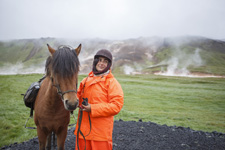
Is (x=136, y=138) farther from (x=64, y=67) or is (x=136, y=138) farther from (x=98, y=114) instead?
(x=64, y=67)

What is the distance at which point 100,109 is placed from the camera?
2682mm

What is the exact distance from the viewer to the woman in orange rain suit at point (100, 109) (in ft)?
8.92

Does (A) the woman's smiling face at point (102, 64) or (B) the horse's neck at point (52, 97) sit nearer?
(B) the horse's neck at point (52, 97)

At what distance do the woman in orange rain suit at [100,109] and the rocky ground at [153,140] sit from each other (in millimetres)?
2780

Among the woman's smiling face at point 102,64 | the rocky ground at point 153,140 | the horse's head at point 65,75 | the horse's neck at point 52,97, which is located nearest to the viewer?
the horse's head at point 65,75

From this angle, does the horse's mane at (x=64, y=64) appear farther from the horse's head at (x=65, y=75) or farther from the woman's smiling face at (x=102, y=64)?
the woman's smiling face at (x=102, y=64)

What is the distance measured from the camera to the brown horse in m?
2.37

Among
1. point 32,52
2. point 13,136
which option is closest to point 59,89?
point 13,136

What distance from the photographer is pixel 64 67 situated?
240 cm

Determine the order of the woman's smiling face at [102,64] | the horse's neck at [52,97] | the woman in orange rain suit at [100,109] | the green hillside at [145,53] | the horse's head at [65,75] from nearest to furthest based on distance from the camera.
Result: the horse's head at [65,75] < the woman in orange rain suit at [100,109] < the horse's neck at [52,97] < the woman's smiling face at [102,64] < the green hillside at [145,53]

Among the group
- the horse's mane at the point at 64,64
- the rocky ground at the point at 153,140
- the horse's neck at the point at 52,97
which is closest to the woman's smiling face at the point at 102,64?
the horse's mane at the point at 64,64

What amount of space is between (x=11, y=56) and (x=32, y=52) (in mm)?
22268

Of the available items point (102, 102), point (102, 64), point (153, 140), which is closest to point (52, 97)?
point (102, 102)

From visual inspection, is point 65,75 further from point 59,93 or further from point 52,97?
point 52,97
